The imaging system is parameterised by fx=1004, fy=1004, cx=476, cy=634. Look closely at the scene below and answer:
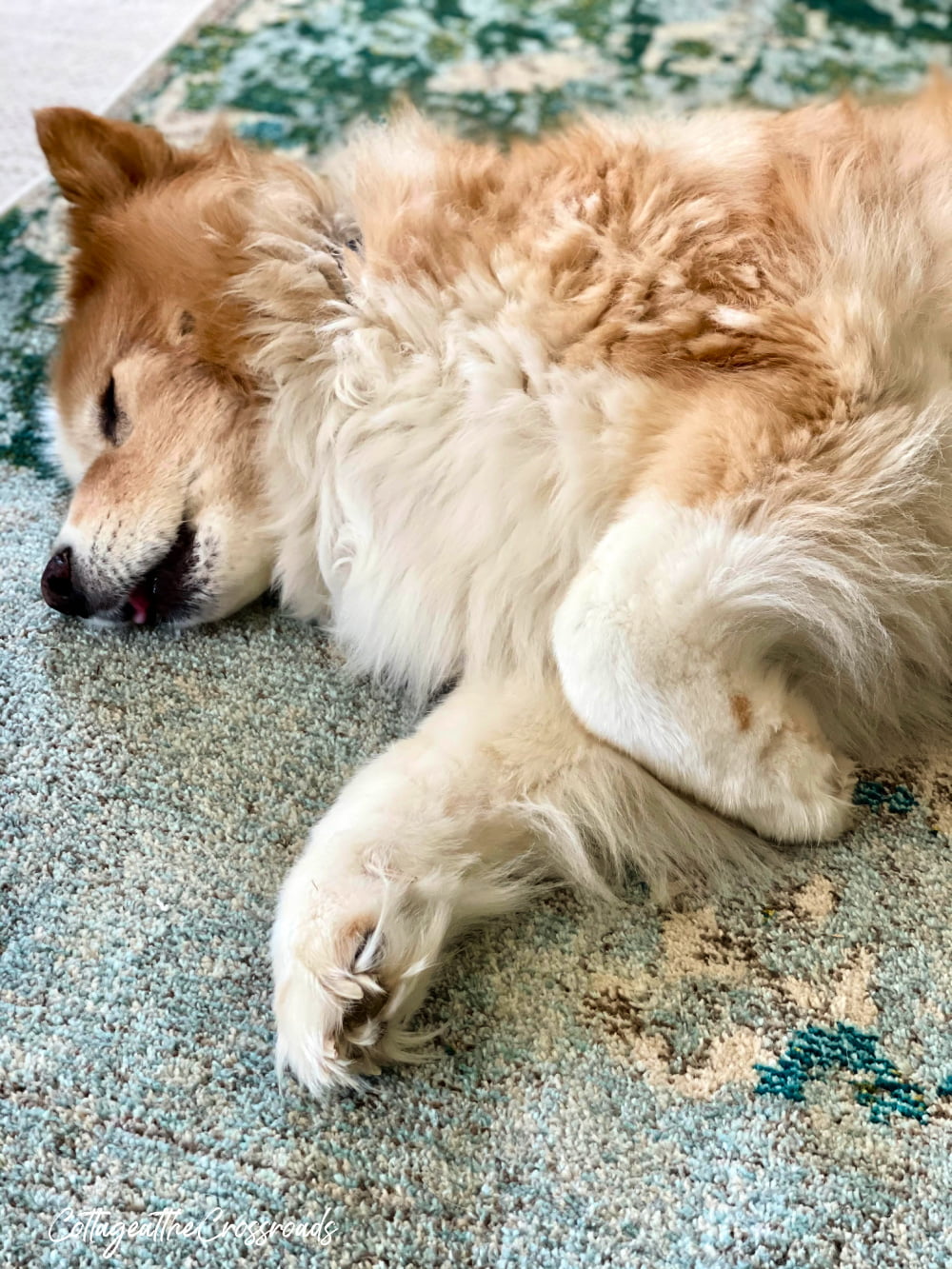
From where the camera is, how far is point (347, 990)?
3.64ft

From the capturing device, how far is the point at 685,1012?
3.79 ft

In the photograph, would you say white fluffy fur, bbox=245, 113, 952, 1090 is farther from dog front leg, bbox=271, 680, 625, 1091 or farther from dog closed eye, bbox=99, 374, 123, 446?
dog closed eye, bbox=99, 374, 123, 446

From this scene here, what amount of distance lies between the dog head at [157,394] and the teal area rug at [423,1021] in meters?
0.10

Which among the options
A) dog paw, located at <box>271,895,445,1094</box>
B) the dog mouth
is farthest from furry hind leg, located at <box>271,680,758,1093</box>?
the dog mouth

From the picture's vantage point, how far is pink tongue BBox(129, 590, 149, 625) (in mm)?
1679

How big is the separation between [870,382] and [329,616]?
3.05ft

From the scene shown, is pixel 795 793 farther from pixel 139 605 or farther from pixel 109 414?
pixel 109 414

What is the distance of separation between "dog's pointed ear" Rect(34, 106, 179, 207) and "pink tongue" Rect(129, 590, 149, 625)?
76cm

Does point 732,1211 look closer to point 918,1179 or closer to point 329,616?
point 918,1179

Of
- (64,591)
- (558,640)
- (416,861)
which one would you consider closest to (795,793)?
(558,640)

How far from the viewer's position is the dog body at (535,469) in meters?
1.25

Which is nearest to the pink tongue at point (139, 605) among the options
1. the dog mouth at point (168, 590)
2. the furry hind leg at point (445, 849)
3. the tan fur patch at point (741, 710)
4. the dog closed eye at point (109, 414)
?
the dog mouth at point (168, 590)

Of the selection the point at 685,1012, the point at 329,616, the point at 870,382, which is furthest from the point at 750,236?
the point at 685,1012

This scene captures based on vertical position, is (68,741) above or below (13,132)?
below
